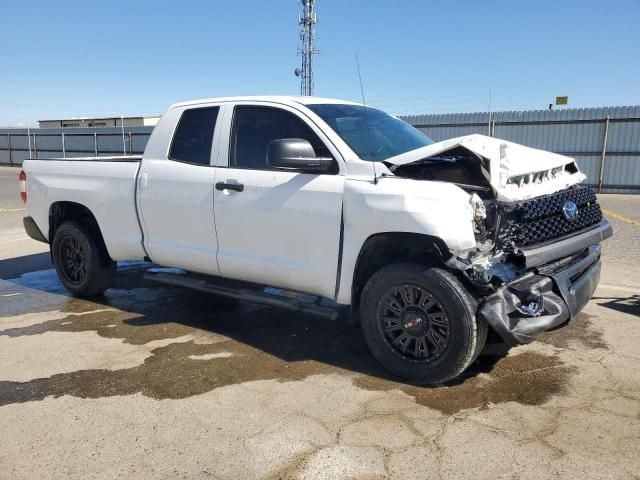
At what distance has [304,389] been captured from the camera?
3709 millimetres

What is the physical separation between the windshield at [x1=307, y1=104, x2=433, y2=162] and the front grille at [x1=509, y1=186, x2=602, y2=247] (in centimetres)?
110

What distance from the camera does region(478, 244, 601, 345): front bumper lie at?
3395mm

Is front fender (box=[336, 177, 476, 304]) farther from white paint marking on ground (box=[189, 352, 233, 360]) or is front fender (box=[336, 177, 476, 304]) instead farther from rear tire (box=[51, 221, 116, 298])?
rear tire (box=[51, 221, 116, 298])

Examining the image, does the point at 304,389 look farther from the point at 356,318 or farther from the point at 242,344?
the point at 242,344

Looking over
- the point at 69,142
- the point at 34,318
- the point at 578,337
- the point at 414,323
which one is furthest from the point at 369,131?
the point at 69,142

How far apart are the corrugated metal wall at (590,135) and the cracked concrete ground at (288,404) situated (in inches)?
549

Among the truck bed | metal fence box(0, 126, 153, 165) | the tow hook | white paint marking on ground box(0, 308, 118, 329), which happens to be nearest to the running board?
the truck bed

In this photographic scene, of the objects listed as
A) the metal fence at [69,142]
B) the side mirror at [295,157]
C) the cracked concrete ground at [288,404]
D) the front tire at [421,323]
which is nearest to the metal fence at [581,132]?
the cracked concrete ground at [288,404]

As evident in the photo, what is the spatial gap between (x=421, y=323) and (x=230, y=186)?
186 cm

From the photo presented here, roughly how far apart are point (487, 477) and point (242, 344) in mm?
2374

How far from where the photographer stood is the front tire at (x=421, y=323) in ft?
11.4

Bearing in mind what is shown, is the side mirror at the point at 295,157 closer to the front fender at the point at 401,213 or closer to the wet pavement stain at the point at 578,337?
the front fender at the point at 401,213

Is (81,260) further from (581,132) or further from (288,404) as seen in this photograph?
(581,132)

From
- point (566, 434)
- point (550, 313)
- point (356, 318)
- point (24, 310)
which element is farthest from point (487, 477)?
point (24, 310)
